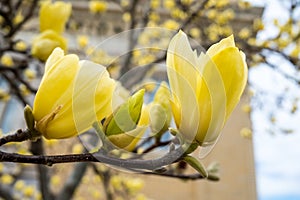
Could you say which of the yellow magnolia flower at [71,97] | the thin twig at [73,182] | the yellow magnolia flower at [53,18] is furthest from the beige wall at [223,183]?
the yellow magnolia flower at [71,97]

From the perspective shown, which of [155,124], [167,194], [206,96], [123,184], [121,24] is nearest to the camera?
[206,96]

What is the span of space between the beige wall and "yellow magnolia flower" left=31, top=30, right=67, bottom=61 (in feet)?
8.98

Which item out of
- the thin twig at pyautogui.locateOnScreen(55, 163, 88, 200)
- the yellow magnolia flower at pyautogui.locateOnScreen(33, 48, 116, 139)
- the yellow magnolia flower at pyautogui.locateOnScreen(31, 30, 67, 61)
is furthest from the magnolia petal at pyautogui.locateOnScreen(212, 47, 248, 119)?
the thin twig at pyautogui.locateOnScreen(55, 163, 88, 200)

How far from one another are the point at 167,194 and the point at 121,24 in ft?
5.64

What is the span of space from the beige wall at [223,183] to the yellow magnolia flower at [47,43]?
8.98 feet

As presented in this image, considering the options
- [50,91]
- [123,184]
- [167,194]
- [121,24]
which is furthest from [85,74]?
[121,24]

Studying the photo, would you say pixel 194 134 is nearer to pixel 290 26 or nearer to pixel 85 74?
pixel 85 74

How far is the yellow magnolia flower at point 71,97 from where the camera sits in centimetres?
34

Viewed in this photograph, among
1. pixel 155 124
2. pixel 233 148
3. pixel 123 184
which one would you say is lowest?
pixel 233 148

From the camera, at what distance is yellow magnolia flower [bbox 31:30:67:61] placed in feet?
2.12

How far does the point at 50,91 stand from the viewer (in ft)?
1.14

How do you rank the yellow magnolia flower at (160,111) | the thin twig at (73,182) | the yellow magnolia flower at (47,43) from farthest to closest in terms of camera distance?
the thin twig at (73,182)
the yellow magnolia flower at (47,43)
the yellow magnolia flower at (160,111)

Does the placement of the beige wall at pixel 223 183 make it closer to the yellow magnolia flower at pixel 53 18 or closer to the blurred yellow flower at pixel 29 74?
the blurred yellow flower at pixel 29 74

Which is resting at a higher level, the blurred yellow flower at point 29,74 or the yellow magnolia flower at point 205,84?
the yellow magnolia flower at point 205,84
